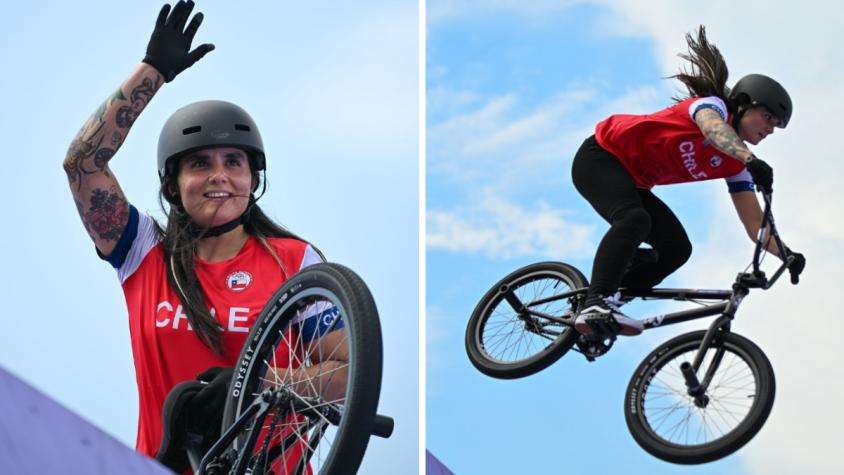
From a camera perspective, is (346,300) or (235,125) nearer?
(346,300)

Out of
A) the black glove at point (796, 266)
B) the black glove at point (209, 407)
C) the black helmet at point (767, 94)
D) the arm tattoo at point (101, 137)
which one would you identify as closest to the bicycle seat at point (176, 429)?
the black glove at point (209, 407)

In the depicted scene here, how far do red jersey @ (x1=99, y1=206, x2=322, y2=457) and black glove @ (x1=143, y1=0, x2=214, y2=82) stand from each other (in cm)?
61

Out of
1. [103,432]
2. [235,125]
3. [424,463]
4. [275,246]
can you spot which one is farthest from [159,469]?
[424,463]

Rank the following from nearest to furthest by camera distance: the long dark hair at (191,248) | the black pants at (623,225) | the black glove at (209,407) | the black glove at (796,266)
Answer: the black glove at (209,407) < the long dark hair at (191,248) < the black pants at (623,225) < the black glove at (796,266)

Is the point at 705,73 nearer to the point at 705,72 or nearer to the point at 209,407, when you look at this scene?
the point at 705,72

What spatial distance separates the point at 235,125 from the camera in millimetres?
4527

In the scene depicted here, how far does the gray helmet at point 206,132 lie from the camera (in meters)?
4.48

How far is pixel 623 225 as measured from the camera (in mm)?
5938

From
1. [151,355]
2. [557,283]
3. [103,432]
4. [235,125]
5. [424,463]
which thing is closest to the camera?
[103,432]

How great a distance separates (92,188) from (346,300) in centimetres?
142

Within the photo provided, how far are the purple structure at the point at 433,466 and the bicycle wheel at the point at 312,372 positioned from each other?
1673 millimetres

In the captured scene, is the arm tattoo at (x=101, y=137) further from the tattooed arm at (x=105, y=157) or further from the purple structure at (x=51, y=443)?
the purple structure at (x=51, y=443)

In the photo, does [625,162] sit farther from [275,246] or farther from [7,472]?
[7,472]

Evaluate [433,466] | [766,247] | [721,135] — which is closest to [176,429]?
[433,466]
